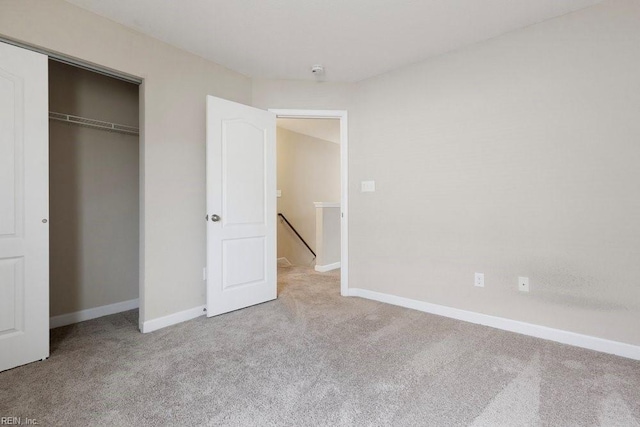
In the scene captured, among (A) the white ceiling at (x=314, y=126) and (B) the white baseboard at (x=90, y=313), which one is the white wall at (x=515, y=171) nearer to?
(A) the white ceiling at (x=314, y=126)

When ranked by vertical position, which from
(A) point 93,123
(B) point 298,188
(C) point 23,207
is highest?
(A) point 93,123

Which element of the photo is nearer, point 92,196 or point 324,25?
point 324,25

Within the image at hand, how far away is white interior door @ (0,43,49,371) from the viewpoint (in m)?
1.88

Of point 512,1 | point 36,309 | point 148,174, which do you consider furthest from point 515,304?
point 36,309

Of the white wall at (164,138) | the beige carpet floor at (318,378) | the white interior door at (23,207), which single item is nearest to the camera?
the beige carpet floor at (318,378)

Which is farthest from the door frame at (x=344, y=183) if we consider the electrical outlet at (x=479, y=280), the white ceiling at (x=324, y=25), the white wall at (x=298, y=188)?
the white wall at (x=298, y=188)

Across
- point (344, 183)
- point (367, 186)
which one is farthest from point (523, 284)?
point (344, 183)

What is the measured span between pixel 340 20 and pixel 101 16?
175 centimetres

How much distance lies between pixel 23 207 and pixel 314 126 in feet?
13.2

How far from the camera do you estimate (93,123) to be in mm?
2828

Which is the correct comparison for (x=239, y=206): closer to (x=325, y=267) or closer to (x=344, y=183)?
(x=344, y=183)

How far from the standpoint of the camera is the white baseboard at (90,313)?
2.63 metres

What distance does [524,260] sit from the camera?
2.44 metres

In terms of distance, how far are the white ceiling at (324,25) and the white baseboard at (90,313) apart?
246 cm
